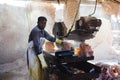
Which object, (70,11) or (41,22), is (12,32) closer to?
(41,22)

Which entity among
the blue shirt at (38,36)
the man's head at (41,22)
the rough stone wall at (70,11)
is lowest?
the blue shirt at (38,36)

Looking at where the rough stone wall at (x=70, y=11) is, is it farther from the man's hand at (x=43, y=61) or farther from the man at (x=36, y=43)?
the man's hand at (x=43, y=61)

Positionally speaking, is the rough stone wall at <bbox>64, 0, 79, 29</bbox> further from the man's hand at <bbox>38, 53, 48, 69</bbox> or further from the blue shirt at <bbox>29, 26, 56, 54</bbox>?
the man's hand at <bbox>38, 53, 48, 69</bbox>

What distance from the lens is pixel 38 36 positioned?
6.46 feet

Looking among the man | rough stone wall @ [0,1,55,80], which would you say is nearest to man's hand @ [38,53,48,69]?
the man

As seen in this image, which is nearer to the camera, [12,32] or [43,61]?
[43,61]

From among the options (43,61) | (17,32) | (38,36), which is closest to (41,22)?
(38,36)

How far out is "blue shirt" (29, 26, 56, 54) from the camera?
6.39 feet

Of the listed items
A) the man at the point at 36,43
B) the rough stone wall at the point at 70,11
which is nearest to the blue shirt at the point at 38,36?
the man at the point at 36,43

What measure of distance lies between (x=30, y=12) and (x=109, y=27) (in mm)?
1206

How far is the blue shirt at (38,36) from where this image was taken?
1.95 metres

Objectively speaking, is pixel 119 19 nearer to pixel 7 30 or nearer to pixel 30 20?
pixel 30 20

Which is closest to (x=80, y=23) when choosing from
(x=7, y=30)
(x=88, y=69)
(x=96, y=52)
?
(x=88, y=69)

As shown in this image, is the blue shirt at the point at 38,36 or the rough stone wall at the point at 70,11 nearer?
the rough stone wall at the point at 70,11
